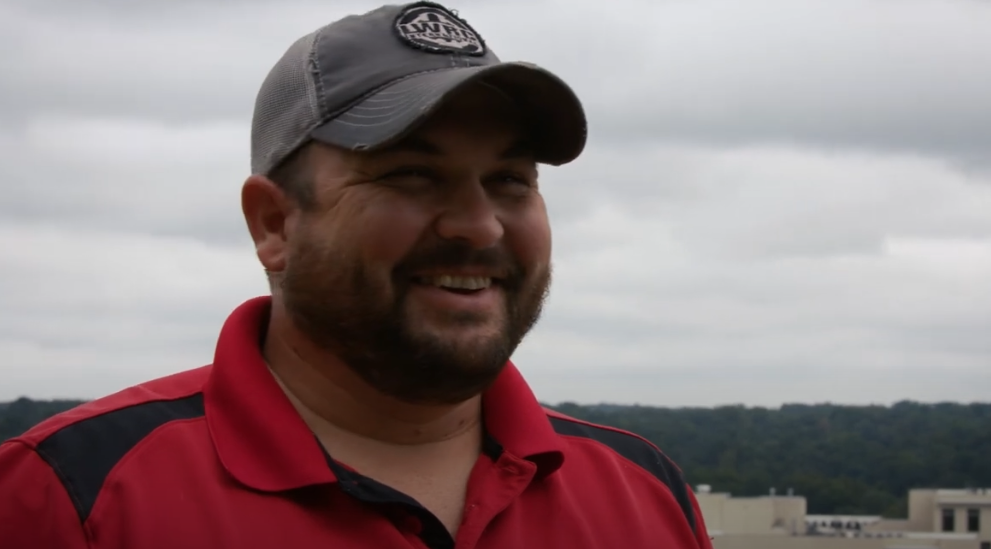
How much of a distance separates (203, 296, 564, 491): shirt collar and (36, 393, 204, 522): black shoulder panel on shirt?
0.09 metres

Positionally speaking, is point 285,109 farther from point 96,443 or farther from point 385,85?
point 96,443

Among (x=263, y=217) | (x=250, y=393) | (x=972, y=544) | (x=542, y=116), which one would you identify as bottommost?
(x=972, y=544)

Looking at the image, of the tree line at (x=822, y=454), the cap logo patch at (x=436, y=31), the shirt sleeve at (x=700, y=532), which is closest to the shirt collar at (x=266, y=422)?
the shirt sleeve at (x=700, y=532)

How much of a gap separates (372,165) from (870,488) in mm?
61873

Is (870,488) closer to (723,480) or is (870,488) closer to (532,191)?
(723,480)

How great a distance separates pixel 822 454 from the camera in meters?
65.6

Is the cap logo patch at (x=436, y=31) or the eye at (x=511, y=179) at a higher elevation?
the cap logo patch at (x=436, y=31)

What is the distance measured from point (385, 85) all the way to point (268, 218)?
0.39 metres

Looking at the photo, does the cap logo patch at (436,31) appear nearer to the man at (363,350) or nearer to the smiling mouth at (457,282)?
the man at (363,350)

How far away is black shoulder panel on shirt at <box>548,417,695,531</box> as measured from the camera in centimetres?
362

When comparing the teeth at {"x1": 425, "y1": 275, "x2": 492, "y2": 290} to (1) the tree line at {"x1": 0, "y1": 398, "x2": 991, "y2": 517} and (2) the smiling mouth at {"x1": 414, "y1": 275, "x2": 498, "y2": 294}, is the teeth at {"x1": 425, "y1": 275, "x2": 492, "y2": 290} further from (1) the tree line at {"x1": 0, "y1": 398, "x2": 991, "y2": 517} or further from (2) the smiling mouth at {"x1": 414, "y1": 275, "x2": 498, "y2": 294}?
(1) the tree line at {"x1": 0, "y1": 398, "x2": 991, "y2": 517}

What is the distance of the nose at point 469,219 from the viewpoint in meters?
2.97

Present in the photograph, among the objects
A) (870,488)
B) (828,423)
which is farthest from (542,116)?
(828,423)

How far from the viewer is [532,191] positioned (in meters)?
3.18
